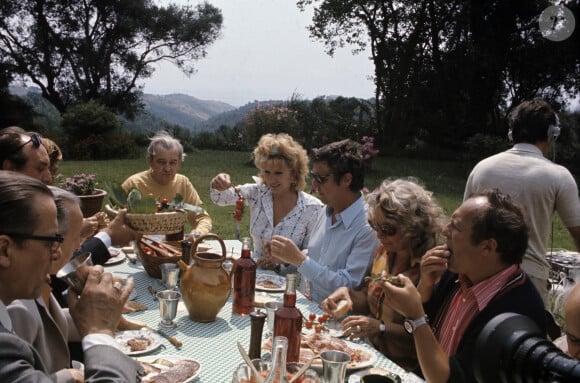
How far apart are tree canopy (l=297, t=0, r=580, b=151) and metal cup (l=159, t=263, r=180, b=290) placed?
2030 centimetres

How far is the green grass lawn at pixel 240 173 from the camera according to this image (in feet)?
Answer: 32.4

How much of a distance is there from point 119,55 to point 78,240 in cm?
2680

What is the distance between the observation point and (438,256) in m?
2.45

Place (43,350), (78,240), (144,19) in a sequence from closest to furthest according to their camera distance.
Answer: (43,350) → (78,240) → (144,19)

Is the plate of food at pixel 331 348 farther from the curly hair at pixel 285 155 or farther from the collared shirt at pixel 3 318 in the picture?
the curly hair at pixel 285 155

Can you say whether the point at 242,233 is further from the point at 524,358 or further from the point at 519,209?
the point at 524,358

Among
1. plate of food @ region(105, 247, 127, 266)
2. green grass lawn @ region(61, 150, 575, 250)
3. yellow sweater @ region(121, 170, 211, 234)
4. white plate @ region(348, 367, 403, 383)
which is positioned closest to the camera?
white plate @ region(348, 367, 403, 383)

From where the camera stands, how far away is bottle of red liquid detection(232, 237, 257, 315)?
105 inches

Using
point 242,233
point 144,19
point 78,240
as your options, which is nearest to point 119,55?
point 144,19

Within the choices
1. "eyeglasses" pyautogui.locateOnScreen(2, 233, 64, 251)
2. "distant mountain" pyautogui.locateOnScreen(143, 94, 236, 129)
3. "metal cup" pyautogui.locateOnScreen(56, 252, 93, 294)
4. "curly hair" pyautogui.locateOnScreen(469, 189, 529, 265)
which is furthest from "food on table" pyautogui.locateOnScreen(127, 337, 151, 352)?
"distant mountain" pyautogui.locateOnScreen(143, 94, 236, 129)

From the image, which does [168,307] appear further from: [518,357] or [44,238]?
[518,357]

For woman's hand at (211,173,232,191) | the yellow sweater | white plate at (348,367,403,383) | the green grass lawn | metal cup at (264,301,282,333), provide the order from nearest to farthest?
white plate at (348,367,403,383)
metal cup at (264,301,282,333)
woman's hand at (211,173,232,191)
the yellow sweater
the green grass lawn

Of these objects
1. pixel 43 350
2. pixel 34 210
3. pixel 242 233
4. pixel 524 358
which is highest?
pixel 34 210

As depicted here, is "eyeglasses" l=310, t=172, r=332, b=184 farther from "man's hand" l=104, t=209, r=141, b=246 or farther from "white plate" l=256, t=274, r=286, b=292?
"man's hand" l=104, t=209, r=141, b=246
